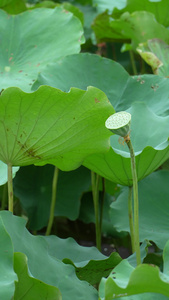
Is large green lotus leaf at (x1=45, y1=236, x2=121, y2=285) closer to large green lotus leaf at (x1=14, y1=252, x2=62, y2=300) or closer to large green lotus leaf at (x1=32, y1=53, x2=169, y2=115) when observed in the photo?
large green lotus leaf at (x1=14, y1=252, x2=62, y2=300)

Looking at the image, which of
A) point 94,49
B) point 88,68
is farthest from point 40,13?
point 94,49

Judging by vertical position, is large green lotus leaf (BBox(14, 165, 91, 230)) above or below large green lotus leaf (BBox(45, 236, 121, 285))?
below

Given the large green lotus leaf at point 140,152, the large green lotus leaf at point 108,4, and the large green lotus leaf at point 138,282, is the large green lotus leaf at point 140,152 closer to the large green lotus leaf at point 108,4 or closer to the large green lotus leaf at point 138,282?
the large green lotus leaf at point 138,282

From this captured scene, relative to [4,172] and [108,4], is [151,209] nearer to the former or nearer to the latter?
[4,172]

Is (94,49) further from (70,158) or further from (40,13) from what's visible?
(70,158)

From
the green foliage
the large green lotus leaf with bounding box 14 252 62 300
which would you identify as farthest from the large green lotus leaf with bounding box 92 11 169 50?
the large green lotus leaf with bounding box 14 252 62 300

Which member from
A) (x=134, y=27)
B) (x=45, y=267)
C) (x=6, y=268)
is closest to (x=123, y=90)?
(x=134, y=27)
